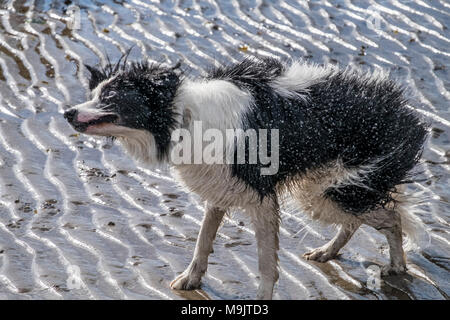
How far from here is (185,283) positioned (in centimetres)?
554

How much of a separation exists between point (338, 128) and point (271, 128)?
0.44 metres

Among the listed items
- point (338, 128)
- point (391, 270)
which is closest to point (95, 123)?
→ point (338, 128)

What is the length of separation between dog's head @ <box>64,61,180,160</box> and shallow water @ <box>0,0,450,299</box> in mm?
920

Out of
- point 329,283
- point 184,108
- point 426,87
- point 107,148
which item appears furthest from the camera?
point 426,87

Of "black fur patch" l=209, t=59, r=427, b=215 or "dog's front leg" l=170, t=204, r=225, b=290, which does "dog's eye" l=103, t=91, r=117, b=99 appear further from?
"dog's front leg" l=170, t=204, r=225, b=290

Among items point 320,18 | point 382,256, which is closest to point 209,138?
point 382,256

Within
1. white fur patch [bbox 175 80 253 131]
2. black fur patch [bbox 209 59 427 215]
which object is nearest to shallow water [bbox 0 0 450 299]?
black fur patch [bbox 209 59 427 215]

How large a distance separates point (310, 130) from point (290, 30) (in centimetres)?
506

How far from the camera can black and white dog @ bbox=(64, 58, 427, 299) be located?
4.82 m

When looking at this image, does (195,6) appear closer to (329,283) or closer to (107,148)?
(107,148)

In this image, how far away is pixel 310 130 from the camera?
5.15 m

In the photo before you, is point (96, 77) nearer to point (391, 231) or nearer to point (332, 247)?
point (332, 247)

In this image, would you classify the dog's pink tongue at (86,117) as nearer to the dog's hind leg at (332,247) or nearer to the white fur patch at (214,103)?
the white fur patch at (214,103)

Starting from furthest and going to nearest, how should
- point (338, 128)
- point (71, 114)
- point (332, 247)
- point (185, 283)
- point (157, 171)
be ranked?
1. point (157, 171)
2. point (332, 247)
3. point (185, 283)
4. point (338, 128)
5. point (71, 114)
